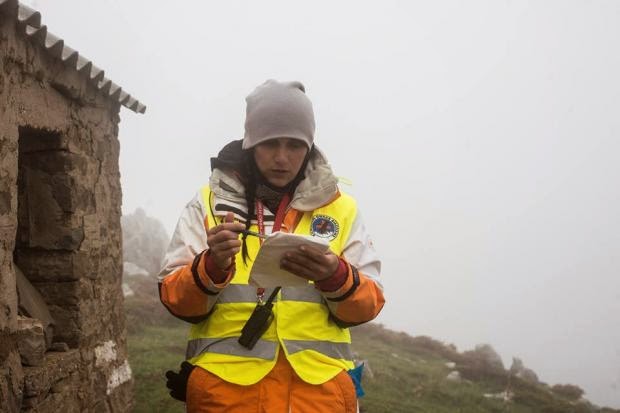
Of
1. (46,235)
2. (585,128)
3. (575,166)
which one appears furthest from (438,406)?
(585,128)

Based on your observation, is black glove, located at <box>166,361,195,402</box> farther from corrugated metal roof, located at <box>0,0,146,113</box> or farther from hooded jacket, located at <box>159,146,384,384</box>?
Answer: corrugated metal roof, located at <box>0,0,146,113</box>

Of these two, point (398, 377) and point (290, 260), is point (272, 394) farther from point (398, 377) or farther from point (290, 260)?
point (398, 377)

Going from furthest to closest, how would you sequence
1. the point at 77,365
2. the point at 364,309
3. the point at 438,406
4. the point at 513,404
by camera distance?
the point at 513,404, the point at 438,406, the point at 77,365, the point at 364,309

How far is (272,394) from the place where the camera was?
6.84 ft

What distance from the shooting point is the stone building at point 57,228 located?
3.18 metres

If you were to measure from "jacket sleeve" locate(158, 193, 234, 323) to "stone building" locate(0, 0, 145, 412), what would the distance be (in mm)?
1369

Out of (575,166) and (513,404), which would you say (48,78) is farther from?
(575,166)

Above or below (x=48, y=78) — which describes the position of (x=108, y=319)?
below

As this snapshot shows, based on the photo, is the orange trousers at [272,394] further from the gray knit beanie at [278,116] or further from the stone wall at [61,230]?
the stone wall at [61,230]

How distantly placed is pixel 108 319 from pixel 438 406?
6.53m

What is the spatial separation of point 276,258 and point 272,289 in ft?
0.92

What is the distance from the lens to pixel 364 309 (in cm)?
216

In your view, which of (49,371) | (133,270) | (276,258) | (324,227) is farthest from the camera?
(133,270)

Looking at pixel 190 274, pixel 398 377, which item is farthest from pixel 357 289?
pixel 398 377
